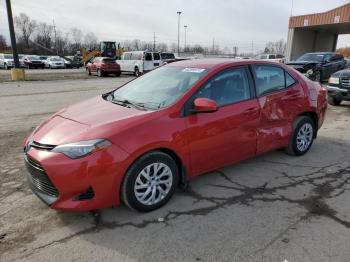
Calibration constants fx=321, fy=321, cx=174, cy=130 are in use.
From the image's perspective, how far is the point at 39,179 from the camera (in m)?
3.18

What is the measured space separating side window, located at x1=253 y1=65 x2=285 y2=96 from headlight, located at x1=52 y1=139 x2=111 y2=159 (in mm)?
2377

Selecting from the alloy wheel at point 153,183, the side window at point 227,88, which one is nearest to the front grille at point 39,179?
the alloy wheel at point 153,183

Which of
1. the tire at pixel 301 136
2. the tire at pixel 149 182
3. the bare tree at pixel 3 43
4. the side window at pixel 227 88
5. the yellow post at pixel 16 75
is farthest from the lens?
the bare tree at pixel 3 43

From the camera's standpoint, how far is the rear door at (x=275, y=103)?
4488 mm

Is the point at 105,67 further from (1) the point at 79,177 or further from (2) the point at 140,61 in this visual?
(1) the point at 79,177

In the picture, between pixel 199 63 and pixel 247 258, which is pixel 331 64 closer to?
pixel 199 63

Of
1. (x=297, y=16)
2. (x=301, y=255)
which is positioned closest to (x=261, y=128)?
(x=301, y=255)

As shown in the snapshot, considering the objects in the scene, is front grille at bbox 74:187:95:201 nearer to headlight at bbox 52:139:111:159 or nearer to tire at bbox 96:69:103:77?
headlight at bbox 52:139:111:159

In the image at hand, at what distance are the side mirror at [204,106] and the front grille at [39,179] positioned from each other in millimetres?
1691

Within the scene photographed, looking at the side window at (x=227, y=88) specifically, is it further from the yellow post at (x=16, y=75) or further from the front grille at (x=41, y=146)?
the yellow post at (x=16, y=75)

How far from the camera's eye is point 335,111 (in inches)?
382

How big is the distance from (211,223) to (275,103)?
2.19 m

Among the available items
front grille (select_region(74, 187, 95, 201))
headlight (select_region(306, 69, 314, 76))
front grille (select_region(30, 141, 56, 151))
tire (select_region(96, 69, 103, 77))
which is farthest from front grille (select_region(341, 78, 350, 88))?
tire (select_region(96, 69, 103, 77))

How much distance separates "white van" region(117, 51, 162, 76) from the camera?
976 inches
